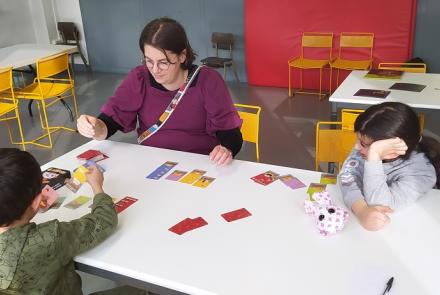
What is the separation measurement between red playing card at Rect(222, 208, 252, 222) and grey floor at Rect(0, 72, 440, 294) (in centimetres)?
213

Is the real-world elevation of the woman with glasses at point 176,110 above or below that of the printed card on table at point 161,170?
above

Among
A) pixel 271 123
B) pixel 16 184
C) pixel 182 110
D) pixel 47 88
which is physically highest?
pixel 16 184

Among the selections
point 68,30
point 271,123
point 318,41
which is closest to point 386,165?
point 271,123

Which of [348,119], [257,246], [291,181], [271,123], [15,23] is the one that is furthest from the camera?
[15,23]

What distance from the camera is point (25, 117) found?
5375mm

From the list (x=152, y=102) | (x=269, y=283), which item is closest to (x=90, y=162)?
(x=152, y=102)

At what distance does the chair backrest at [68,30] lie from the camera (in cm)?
736

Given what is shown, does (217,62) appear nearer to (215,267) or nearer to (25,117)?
(25,117)

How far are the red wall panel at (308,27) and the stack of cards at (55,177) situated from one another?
4.37 m

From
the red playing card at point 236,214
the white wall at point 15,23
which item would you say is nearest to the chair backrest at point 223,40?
the white wall at point 15,23

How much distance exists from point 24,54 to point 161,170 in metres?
4.14

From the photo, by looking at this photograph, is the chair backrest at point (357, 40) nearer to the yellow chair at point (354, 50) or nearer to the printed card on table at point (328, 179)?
the yellow chair at point (354, 50)

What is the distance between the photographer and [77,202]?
1.77 meters

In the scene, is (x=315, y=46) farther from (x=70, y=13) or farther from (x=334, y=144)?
Answer: (x=70, y=13)
